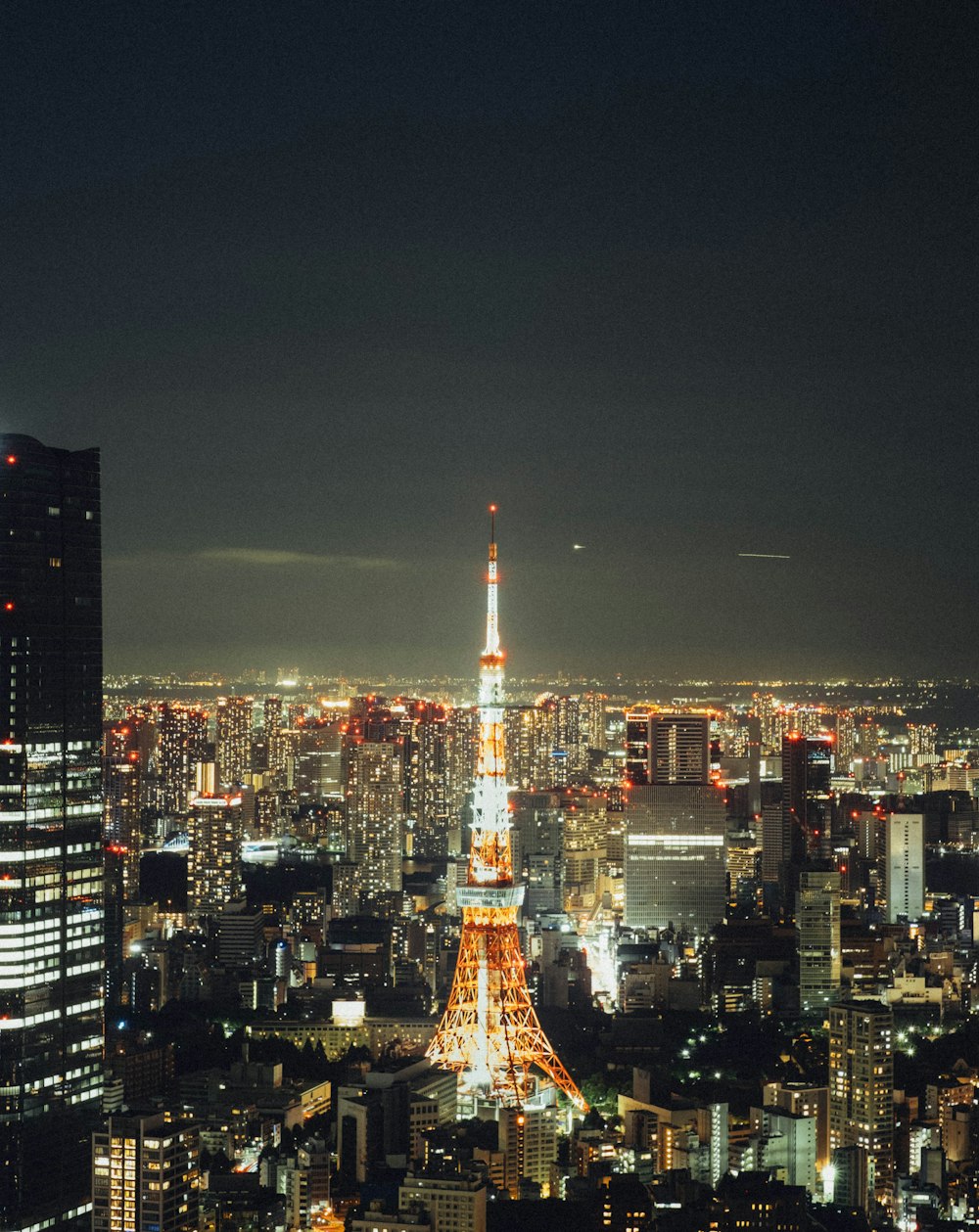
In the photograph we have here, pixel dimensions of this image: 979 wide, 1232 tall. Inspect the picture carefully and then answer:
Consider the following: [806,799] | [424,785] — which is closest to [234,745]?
[424,785]

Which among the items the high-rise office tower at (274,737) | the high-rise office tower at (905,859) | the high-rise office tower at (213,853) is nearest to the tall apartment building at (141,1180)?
the high-rise office tower at (274,737)

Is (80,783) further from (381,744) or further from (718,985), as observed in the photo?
(381,744)

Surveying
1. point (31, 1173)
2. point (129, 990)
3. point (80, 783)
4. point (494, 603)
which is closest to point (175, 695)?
point (129, 990)

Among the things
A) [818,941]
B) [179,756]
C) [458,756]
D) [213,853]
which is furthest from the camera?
[179,756]

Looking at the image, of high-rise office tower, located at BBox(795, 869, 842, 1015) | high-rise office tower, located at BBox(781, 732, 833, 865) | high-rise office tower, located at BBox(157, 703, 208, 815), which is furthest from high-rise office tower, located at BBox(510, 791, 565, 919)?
high-rise office tower, located at BBox(157, 703, 208, 815)

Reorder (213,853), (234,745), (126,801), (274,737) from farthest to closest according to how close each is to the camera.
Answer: (274,737), (234,745), (213,853), (126,801)

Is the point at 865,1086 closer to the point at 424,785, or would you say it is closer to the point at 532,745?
the point at 532,745

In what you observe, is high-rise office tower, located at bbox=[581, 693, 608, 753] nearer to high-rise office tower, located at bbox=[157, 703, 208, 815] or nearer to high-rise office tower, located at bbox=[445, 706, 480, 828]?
high-rise office tower, located at bbox=[445, 706, 480, 828]
